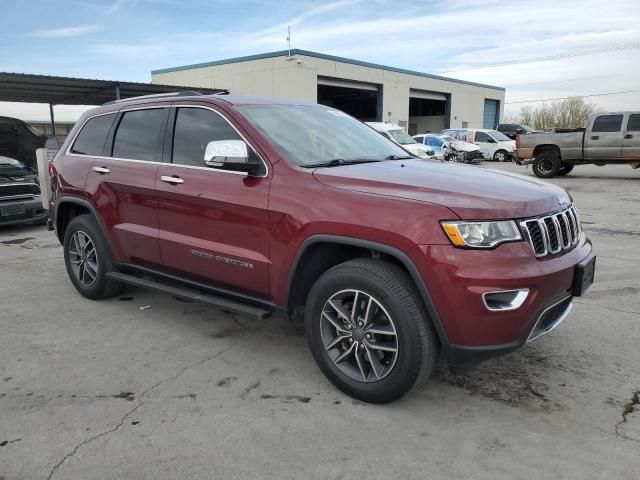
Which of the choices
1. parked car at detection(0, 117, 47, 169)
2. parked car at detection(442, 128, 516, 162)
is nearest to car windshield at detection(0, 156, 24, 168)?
parked car at detection(0, 117, 47, 169)

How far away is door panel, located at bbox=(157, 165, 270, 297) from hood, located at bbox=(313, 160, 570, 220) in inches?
20.1

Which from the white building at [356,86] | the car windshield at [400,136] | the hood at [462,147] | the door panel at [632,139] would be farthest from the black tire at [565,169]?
the white building at [356,86]

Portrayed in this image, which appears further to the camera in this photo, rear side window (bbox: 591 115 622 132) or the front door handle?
rear side window (bbox: 591 115 622 132)

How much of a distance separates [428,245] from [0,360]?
10.2 feet

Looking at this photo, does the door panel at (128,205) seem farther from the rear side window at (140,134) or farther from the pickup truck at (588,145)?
the pickup truck at (588,145)

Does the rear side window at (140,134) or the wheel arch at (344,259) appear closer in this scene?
the wheel arch at (344,259)

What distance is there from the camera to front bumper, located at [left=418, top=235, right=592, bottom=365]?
2.64 m

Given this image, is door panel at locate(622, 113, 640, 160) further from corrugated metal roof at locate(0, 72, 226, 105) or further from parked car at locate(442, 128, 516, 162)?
corrugated metal roof at locate(0, 72, 226, 105)

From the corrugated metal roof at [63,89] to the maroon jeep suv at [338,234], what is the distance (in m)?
12.3

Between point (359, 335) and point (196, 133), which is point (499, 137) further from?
point (359, 335)

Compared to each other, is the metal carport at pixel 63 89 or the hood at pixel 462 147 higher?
the metal carport at pixel 63 89

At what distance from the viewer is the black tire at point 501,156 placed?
26.2 m

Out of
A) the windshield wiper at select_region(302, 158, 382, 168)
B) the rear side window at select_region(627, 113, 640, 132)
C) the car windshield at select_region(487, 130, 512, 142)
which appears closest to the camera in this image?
the windshield wiper at select_region(302, 158, 382, 168)

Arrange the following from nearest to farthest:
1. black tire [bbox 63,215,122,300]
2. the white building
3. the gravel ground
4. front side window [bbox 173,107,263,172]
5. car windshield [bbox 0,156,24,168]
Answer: the gravel ground
front side window [bbox 173,107,263,172]
black tire [bbox 63,215,122,300]
car windshield [bbox 0,156,24,168]
the white building
